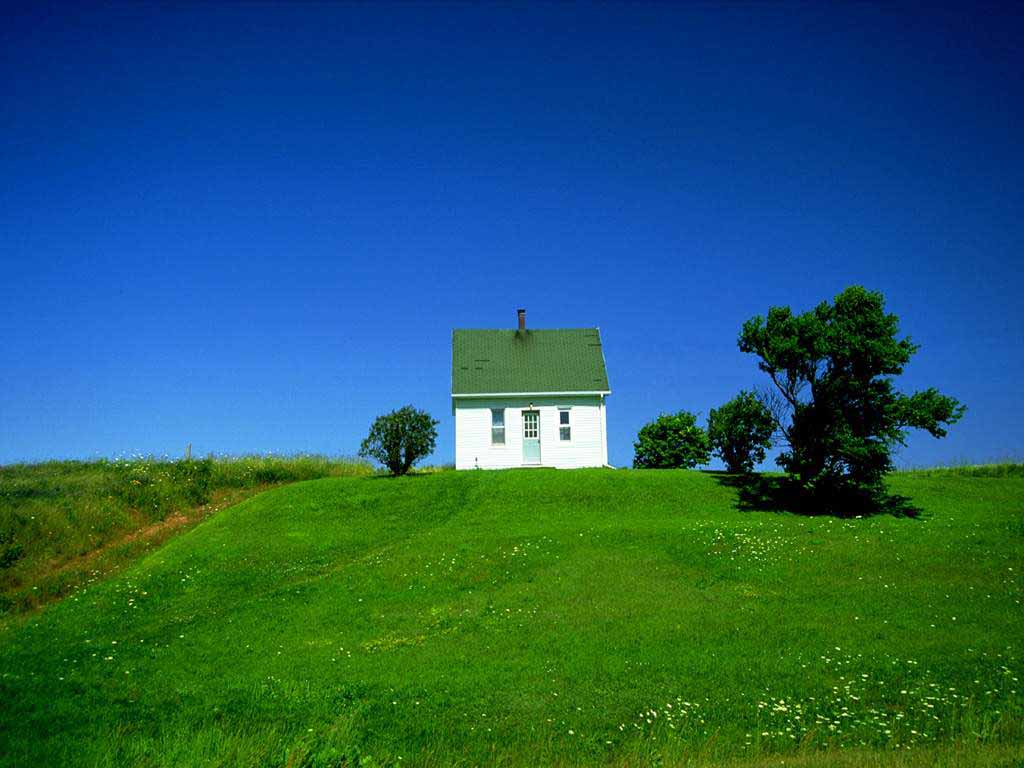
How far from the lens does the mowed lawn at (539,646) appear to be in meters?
12.1

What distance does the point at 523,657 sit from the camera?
16.6 meters

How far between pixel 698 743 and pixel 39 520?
96.3 ft

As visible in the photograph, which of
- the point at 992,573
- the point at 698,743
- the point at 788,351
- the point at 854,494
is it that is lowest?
the point at 698,743

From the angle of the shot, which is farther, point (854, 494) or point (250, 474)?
point (250, 474)

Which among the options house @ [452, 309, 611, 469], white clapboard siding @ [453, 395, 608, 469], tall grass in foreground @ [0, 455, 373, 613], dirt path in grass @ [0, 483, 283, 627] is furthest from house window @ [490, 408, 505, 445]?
dirt path in grass @ [0, 483, 283, 627]

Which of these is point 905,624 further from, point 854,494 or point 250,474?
point 250,474

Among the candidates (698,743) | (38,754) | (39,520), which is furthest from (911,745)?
(39,520)

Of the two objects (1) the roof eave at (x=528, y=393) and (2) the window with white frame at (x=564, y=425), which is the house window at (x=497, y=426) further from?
(2) the window with white frame at (x=564, y=425)

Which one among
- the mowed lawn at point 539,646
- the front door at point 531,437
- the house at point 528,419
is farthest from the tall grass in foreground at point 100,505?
the front door at point 531,437

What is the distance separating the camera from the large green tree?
32.9 metres

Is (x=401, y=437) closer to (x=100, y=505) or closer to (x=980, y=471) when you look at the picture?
(x=100, y=505)

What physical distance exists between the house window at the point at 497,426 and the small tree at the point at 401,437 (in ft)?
19.3

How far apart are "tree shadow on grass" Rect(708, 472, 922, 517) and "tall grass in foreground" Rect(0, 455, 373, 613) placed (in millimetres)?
21723

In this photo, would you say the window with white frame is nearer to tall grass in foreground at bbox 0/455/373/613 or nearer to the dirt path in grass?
tall grass in foreground at bbox 0/455/373/613
